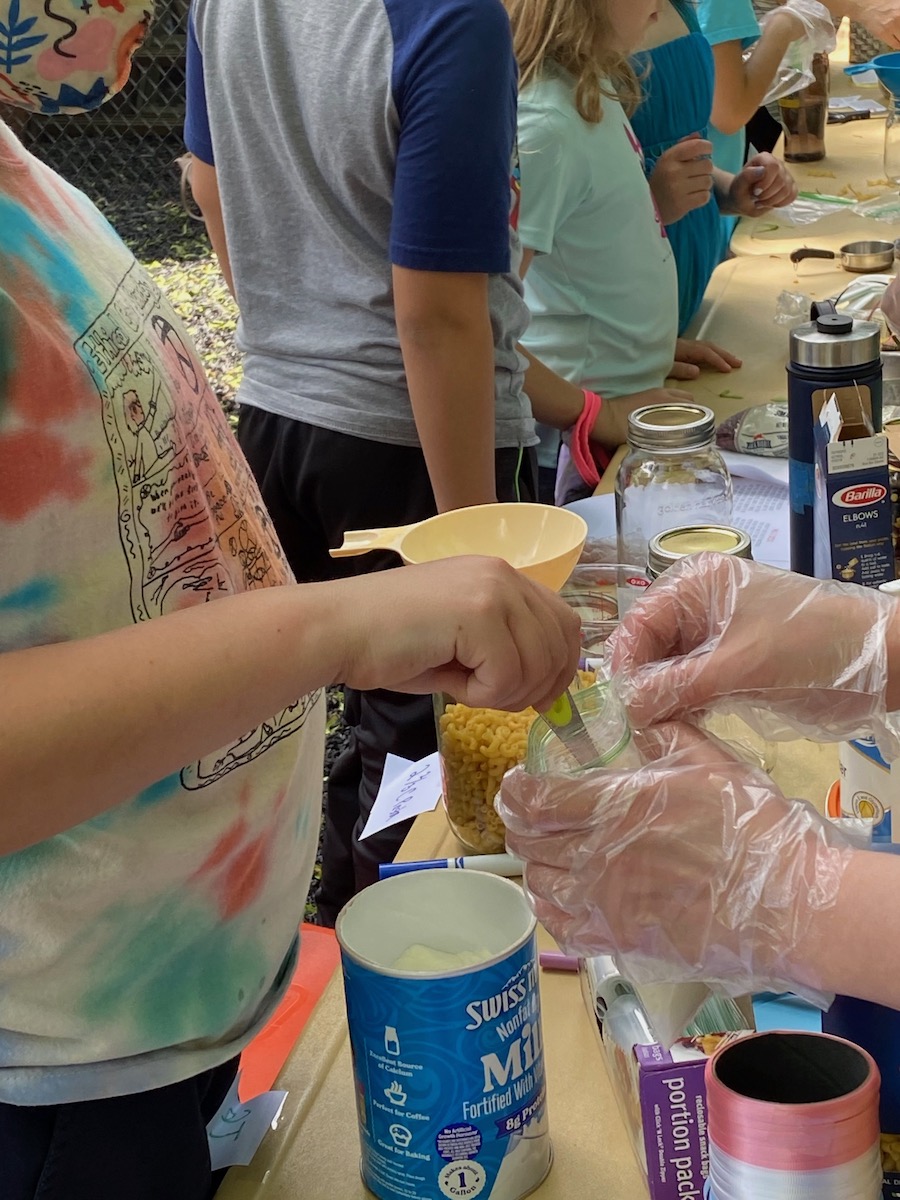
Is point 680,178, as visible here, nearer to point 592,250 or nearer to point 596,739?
point 592,250

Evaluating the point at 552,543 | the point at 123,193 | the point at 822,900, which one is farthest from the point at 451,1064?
the point at 123,193

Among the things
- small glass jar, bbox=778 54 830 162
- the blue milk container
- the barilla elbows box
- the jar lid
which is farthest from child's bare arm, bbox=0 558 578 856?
small glass jar, bbox=778 54 830 162

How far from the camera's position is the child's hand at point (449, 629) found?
0.62 m

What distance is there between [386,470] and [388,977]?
41.3 inches

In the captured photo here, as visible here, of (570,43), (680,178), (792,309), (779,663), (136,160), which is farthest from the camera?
(136,160)

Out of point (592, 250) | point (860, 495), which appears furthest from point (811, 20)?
point (860, 495)

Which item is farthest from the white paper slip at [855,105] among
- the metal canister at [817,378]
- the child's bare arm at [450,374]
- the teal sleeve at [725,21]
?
the metal canister at [817,378]

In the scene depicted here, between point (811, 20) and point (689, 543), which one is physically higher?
point (811, 20)

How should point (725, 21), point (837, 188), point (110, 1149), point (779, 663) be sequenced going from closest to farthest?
point (110, 1149) → point (779, 663) → point (725, 21) → point (837, 188)

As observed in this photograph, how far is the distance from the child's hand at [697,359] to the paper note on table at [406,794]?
1135mm

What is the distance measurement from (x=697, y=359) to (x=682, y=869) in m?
1.56

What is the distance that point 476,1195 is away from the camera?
24.9 inches

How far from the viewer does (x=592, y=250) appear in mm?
1896

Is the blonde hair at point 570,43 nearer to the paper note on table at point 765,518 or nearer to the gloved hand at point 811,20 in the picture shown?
the paper note on table at point 765,518
